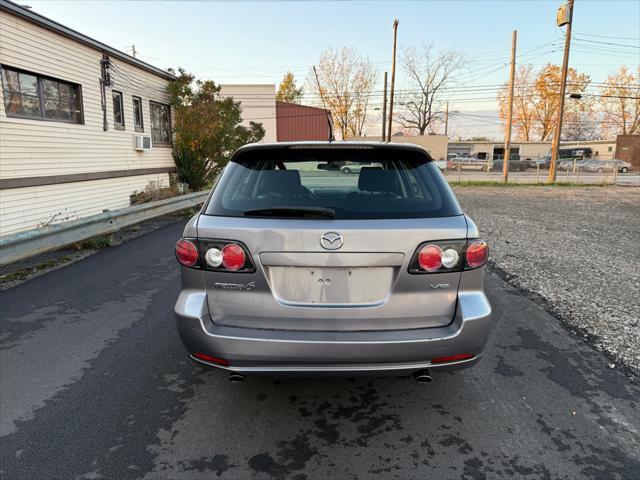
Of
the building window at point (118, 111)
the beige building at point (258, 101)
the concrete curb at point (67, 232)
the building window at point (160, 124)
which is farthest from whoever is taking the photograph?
the beige building at point (258, 101)

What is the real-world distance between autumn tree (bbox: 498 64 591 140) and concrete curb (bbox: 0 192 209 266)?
58783mm

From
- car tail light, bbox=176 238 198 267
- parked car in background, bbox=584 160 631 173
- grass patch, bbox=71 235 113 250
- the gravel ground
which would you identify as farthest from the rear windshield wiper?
parked car in background, bbox=584 160 631 173

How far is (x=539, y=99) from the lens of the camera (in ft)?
228

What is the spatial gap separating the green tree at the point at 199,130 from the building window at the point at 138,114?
166 cm

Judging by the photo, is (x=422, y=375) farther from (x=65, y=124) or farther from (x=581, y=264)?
(x=65, y=124)

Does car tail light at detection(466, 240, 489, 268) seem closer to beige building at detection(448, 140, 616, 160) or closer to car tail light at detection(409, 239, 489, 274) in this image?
car tail light at detection(409, 239, 489, 274)

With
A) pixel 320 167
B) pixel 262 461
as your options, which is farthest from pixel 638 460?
pixel 320 167

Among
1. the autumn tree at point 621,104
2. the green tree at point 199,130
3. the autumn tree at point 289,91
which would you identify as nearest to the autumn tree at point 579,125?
the autumn tree at point 621,104

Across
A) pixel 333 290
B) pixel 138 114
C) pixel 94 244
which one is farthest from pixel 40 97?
pixel 333 290

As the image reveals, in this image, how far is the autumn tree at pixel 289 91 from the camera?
2874 inches

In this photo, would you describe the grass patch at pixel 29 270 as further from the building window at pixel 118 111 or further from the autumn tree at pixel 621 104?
the autumn tree at pixel 621 104

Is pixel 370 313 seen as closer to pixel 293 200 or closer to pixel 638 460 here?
pixel 293 200

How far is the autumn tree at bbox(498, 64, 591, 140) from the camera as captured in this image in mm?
62156

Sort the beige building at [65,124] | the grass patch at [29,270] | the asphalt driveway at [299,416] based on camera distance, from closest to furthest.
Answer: the asphalt driveway at [299,416] → the grass patch at [29,270] → the beige building at [65,124]
